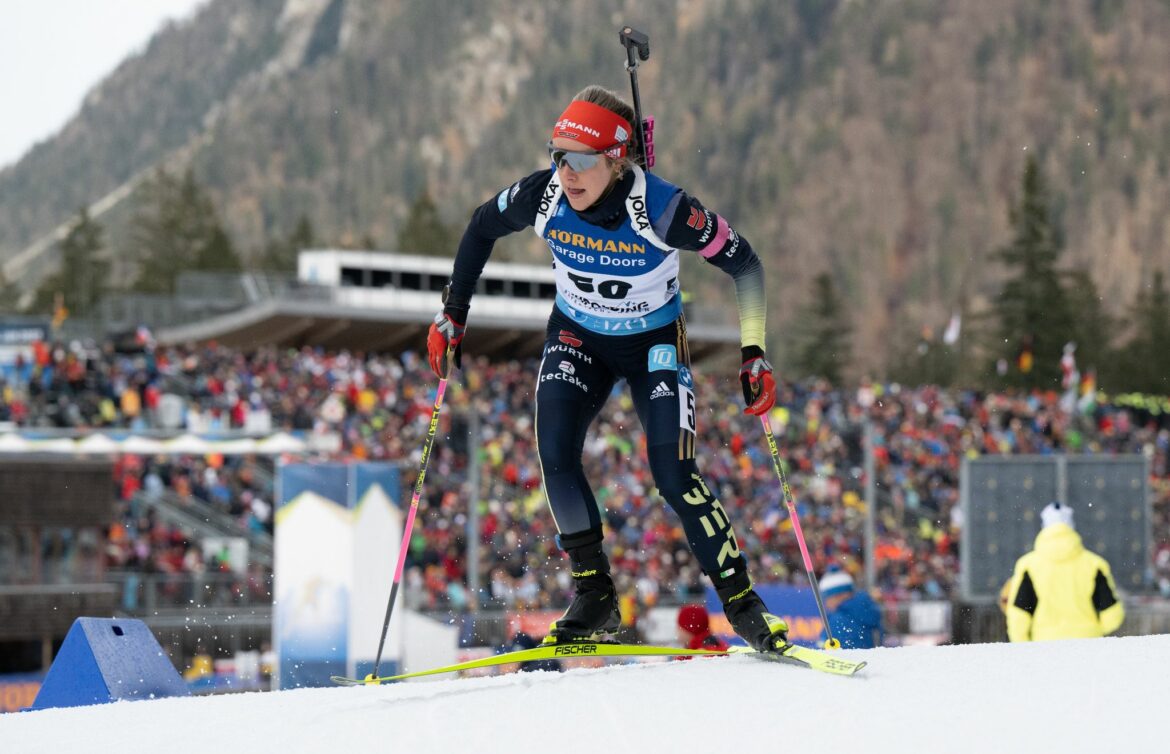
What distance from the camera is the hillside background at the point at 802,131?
11269 centimetres

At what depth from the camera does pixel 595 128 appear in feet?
15.9

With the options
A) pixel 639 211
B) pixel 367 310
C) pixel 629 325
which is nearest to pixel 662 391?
pixel 629 325

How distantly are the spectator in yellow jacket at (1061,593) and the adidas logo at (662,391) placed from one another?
240 cm

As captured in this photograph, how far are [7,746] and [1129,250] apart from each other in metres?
109

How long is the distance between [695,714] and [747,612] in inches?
43.7

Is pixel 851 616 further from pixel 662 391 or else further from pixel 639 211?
pixel 639 211

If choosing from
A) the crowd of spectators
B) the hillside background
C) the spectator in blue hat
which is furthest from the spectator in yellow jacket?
the hillside background

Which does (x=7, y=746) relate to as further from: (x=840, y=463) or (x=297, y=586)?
(x=840, y=463)

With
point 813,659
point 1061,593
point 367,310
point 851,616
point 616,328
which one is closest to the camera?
point 813,659

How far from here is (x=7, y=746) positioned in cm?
394

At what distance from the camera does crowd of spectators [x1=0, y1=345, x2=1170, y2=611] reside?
65.3ft

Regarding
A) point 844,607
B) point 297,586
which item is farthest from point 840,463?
point 844,607

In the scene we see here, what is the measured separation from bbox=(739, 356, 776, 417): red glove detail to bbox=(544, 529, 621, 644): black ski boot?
709mm

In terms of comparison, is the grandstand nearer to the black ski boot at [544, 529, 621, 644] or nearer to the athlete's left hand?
the black ski boot at [544, 529, 621, 644]
